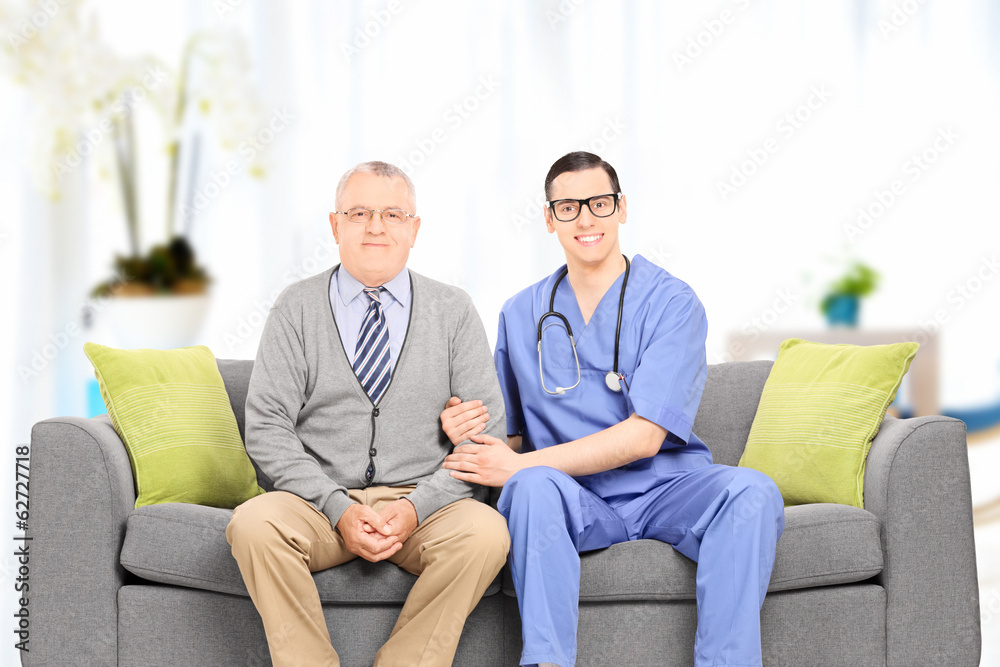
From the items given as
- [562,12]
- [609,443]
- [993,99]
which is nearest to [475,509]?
[609,443]

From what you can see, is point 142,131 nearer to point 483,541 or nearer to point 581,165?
point 581,165

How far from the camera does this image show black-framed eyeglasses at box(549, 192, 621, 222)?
214 cm

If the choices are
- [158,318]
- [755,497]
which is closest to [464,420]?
[755,497]

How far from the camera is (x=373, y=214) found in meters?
2.02

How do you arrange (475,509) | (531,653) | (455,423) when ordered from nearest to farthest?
(531,653) → (475,509) → (455,423)

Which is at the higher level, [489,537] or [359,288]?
[359,288]

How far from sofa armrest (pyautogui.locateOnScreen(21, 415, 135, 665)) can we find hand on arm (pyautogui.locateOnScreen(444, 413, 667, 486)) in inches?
31.2

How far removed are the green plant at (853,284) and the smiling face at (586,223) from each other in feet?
5.67

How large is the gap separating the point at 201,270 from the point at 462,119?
48.3 inches

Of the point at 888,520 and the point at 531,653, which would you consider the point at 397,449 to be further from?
the point at 888,520

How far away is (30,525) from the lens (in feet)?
6.26

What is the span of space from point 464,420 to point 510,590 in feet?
1.29

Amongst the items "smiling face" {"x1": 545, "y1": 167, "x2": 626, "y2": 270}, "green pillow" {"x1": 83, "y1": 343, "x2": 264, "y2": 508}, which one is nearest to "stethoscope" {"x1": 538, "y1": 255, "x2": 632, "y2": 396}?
"smiling face" {"x1": 545, "y1": 167, "x2": 626, "y2": 270}

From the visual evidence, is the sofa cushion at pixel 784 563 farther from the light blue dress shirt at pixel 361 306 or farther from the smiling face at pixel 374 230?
the smiling face at pixel 374 230
